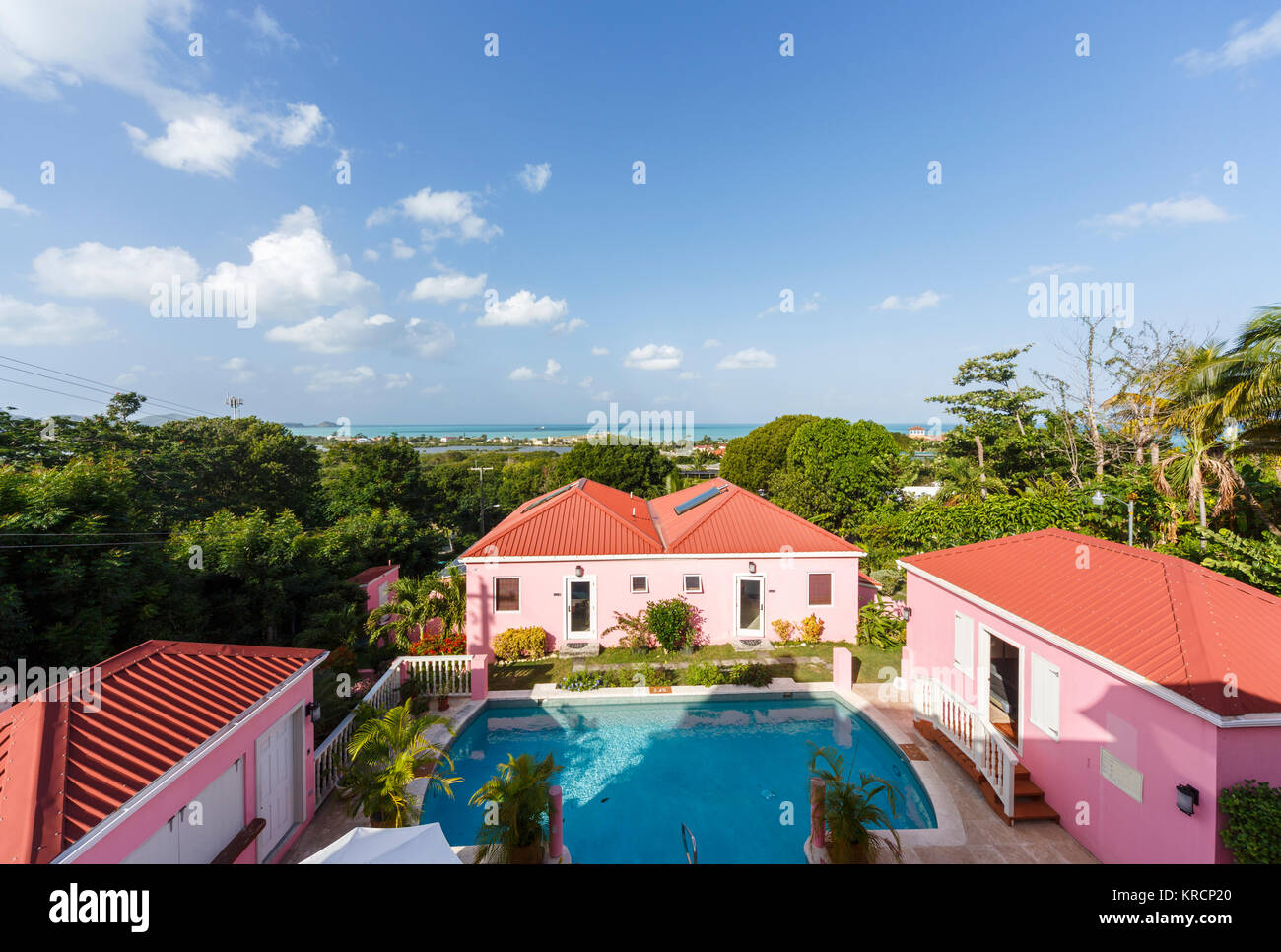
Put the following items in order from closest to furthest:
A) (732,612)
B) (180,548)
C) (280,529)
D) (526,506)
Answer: (180,548) < (280,529) < (732,612) < (526,506)

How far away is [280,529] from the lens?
559 inches

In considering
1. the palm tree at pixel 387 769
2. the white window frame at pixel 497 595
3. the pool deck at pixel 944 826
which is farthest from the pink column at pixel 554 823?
the white window frame at pixel 497 595

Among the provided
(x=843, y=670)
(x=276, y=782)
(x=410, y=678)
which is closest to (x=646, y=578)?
(x=843, y=670)

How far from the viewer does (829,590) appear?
631 inches

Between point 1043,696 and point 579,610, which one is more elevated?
point 1043,696

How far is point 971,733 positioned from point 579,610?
954 cm

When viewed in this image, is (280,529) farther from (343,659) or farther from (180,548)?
(343,659)

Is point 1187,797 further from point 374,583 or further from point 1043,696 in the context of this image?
point 374,583

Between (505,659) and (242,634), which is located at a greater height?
(242,634)

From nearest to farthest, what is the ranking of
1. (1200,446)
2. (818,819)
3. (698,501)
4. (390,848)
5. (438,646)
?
(390,848) → (818,819) → (1200,446) → (438,646) → (698,501)
